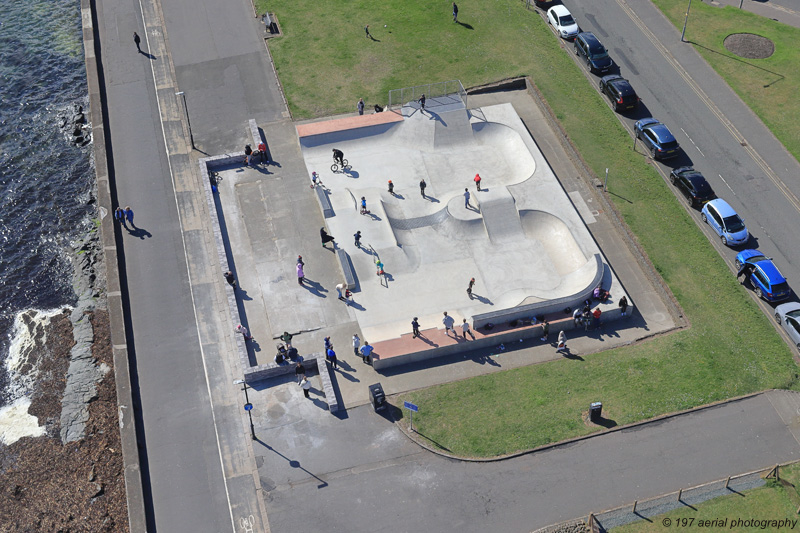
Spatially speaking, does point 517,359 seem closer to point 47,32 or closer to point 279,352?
point 279,352

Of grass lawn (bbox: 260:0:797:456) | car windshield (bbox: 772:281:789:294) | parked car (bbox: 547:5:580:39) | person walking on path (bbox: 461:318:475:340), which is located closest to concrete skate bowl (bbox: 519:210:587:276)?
grass lawn (bbox: 260:0:797:456)

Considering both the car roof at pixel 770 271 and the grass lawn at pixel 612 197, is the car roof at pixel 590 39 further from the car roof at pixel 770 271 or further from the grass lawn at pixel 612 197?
the car roof at pixel 770 271

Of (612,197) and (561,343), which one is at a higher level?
(612,197)

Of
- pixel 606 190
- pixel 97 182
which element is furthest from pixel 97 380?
pixel 606 190

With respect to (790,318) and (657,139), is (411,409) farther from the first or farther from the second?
(657,139)

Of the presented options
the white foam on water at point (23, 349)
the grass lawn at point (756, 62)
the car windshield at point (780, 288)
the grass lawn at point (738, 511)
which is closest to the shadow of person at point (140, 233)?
the white foam on water at point (23, 349)

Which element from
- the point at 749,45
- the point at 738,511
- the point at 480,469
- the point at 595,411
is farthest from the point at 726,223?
the point at 480,469

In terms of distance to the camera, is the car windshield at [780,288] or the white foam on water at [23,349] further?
the car windshield at [780,288]
